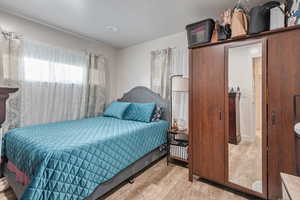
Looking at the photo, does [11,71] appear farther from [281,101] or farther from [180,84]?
[281,101]

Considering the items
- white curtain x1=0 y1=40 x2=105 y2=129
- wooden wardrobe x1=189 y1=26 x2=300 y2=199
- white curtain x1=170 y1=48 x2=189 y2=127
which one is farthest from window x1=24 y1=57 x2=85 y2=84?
wooden wardrobe x1=189 y1=26 x2=300 y2=199

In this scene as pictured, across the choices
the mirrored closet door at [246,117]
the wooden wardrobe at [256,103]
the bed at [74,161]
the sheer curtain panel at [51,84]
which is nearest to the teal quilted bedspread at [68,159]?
the bed at [74,161]

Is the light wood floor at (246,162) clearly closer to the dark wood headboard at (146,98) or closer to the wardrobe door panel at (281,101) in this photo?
the wardrobe door panel at (281,101)

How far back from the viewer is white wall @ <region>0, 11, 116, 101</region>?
222 cm

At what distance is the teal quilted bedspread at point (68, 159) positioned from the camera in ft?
3.94

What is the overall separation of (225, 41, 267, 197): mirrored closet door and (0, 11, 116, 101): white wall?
2.74 m

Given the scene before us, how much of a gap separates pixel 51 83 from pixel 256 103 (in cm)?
310

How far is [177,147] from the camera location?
8.00ft

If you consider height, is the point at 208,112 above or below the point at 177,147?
above

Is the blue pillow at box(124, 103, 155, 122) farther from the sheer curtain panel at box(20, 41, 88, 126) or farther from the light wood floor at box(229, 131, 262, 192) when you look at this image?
the light wood floor at box(229, 131, 262, 192)

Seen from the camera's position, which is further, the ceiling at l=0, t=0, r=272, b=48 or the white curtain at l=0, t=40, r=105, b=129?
the white curtain at l=0, t=40, r=105, b=129

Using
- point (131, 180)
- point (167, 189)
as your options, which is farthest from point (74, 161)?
point (167, 189)

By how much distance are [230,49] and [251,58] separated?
0.80 feet

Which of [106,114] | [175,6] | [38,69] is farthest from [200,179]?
[38,69]
